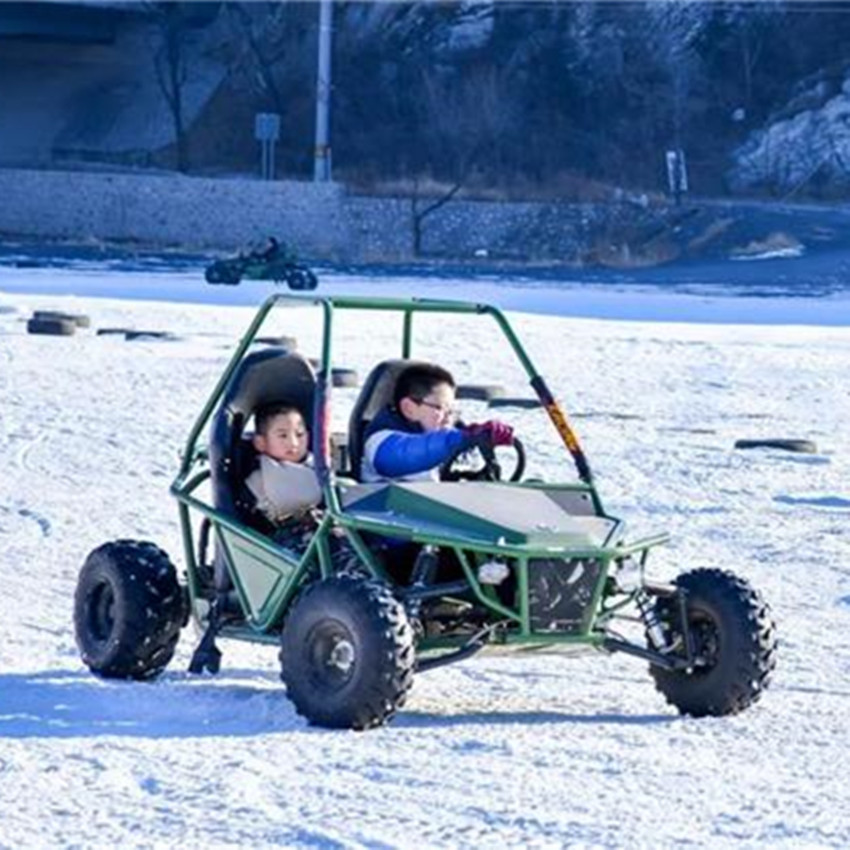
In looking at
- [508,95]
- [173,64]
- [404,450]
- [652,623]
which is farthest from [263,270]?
[652,623]

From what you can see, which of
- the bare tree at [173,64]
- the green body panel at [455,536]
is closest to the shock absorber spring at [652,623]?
the green body panel at [455,536]

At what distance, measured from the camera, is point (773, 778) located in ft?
26.3

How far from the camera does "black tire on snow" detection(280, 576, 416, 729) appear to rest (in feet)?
27.6

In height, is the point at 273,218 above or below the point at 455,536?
Result: above

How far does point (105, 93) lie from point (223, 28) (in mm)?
3303

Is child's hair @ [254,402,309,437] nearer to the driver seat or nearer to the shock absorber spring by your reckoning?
the driver seat

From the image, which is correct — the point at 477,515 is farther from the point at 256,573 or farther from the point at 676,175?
the point at 676,175

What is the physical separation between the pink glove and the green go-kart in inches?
2.1

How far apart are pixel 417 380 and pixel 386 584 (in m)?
1.04

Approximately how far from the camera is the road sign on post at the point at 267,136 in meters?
59.3

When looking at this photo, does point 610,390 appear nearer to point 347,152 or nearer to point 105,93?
point 347,152

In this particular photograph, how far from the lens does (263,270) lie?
3947 cm

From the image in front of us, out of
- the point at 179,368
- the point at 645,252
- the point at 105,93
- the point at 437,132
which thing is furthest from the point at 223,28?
the point at 179,368

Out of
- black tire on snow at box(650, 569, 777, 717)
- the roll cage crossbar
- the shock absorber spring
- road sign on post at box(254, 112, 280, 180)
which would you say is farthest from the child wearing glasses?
road sign on post at box(254, 112, 280, 180)
